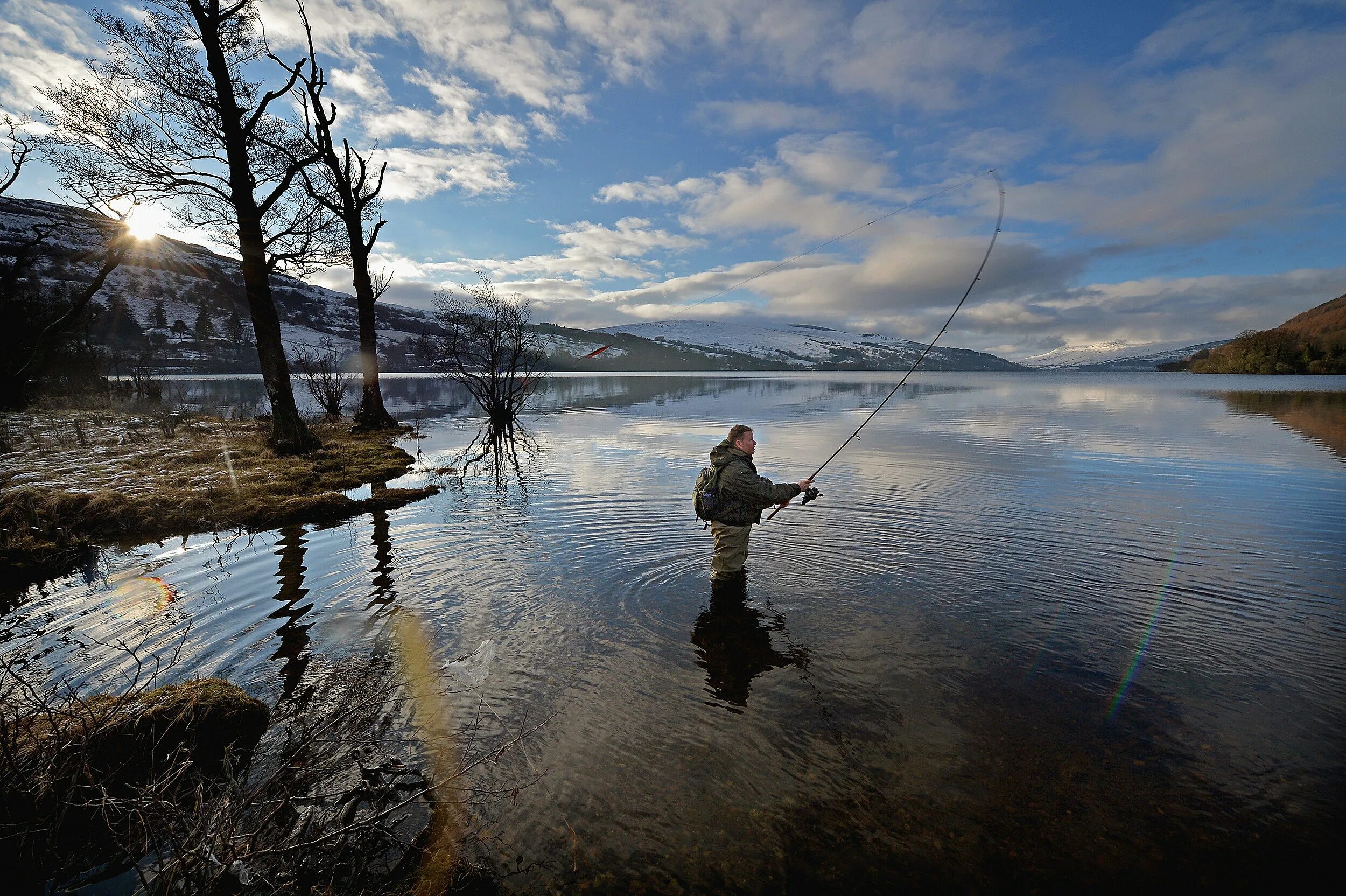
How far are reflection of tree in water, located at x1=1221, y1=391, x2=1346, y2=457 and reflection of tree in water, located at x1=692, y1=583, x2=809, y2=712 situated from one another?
92.9ft

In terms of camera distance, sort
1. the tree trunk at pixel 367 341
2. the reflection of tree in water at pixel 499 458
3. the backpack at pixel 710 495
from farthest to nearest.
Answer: the tree trunk at pixel 367 341
the reflection of tree in water at pixel 499 458
the backpack at pixel 710 495

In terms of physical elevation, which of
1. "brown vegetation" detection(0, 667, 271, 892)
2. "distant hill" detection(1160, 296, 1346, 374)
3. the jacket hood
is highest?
"distant hill" detection(1160, 296, 1346, 374)

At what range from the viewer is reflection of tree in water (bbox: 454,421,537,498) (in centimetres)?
1795

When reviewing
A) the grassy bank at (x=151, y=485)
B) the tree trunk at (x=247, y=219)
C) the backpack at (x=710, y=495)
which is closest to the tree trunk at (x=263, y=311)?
the tree trunk at (x=247, y=219)

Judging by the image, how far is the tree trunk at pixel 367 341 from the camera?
23.6 m

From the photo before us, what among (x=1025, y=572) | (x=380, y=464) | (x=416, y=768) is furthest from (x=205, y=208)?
(x=1025, y=572)

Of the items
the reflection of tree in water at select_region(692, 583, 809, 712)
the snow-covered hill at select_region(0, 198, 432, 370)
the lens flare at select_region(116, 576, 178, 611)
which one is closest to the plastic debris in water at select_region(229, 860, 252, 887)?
the reflection of tree in water at select_region(692, 583, 809, 712)

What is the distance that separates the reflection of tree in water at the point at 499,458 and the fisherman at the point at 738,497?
27.7 feet

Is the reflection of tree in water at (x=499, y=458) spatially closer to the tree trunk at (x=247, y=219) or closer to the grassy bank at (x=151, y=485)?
the grassy bank at (x=151, y=485)

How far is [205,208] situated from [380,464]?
955 cm

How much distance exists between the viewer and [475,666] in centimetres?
680

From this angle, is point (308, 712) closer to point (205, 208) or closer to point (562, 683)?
point (562, 683)

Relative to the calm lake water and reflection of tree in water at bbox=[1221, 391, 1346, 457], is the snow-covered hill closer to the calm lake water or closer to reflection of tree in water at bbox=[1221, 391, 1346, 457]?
the calm lake water

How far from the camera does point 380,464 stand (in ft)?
62.5
